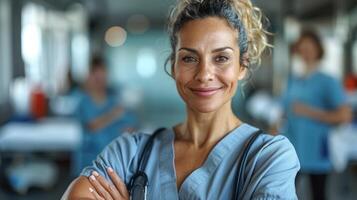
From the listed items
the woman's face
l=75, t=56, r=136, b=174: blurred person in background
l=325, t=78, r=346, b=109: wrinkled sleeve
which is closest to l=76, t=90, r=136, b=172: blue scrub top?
l=75, t=56, r=136, b=174: blurred person in background

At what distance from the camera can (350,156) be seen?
3.71 m

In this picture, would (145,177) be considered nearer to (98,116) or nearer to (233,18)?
(233,18)

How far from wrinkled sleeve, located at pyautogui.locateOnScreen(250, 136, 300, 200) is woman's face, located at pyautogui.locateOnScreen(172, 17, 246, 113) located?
136 mm

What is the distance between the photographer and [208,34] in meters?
1.07

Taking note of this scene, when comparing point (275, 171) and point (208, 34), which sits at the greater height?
point (208, 34)

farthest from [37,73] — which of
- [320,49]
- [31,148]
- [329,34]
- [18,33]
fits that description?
[320,49]

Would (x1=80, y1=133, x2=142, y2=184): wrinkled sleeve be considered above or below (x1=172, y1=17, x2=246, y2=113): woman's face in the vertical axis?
below

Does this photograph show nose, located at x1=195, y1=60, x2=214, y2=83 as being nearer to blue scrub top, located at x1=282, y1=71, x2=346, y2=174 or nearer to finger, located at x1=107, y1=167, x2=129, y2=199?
finger, located at x1=107, y1=167, x2=129, y2=199

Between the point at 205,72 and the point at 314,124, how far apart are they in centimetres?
189

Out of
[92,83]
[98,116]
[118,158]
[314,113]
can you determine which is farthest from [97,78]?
[118,158]

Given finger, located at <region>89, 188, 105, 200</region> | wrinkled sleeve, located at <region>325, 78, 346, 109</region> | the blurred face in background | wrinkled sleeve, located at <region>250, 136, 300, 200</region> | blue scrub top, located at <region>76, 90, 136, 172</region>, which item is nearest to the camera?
wrinkled sleeve, located at <region>250, 136, 300, 200</region>

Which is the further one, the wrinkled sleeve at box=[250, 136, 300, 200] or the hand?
the hand

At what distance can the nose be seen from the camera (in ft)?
3.47

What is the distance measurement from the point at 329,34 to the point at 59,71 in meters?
3.02
